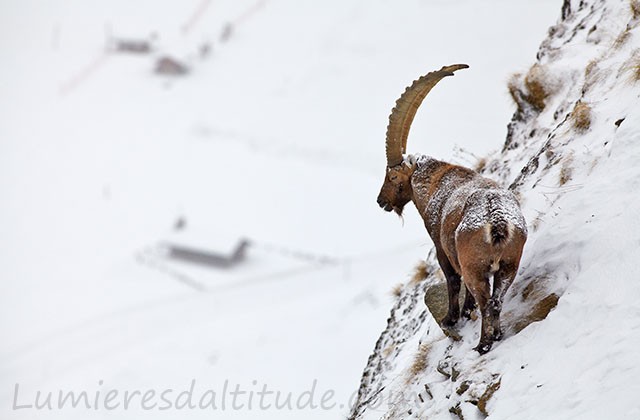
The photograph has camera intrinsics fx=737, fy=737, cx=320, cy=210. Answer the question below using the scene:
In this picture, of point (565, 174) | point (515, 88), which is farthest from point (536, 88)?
point (565, 174)

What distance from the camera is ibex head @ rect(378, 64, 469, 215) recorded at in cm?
761

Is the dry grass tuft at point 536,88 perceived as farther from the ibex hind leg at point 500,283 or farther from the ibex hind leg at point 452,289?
the ibex hind leg at point 500,283

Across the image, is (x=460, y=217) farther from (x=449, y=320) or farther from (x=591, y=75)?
(x=591, y=75)

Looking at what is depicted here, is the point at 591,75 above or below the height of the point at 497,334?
above

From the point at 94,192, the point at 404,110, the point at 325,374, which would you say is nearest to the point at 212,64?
the point at 94,192

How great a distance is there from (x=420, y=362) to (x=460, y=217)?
1720 mm

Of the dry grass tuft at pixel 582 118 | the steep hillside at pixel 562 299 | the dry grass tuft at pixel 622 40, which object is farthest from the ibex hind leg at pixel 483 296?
the dry grass tuft at pixel 622 40

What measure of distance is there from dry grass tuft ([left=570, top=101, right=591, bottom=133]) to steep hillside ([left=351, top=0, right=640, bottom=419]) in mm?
15

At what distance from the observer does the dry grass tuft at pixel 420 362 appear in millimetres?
7461

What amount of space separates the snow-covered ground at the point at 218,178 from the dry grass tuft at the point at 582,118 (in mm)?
10434

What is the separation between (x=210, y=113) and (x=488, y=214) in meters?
66.2

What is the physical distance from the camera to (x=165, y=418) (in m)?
19.4

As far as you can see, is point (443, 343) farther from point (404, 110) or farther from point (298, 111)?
point (298, 111)

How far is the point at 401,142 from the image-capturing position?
7945 millimetres
